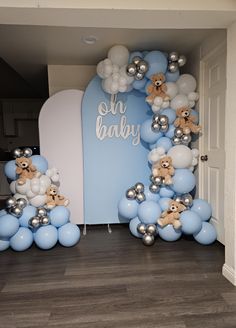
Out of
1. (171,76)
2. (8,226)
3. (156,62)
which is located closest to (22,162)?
(8,226)

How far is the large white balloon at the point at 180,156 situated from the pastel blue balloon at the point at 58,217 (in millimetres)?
1333

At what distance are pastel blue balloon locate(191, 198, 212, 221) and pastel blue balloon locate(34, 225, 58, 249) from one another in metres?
1.54

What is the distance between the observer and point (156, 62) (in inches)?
109

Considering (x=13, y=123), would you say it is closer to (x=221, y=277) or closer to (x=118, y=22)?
(x=118, y=22)

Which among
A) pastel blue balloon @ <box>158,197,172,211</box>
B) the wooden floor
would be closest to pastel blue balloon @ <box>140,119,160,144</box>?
pastel blue balloon @ <box>158,197,172,211</box>

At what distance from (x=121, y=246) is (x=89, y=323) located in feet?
4.14

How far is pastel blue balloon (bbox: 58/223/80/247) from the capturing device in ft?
8.88

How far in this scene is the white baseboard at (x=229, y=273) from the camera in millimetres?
1956

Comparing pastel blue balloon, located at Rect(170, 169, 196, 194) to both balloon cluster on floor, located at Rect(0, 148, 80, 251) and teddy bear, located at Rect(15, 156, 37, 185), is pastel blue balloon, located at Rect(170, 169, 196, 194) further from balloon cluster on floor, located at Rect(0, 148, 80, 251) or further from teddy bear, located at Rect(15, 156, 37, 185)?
teddy bear, located at Rect(15, 156, 37, 185)

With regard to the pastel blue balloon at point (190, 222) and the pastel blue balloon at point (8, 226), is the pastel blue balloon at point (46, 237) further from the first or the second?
the pastel blue balloon at point (190, 222)

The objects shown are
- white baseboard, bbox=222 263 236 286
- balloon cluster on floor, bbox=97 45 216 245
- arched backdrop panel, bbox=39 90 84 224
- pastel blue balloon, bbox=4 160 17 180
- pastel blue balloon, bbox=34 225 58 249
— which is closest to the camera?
white baseboard, bbox=222 263 236 286

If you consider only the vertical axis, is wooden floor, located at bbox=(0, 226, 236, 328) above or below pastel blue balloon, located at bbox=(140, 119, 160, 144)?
below

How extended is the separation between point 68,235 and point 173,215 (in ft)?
3.79

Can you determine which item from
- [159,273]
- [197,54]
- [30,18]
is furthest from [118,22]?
[159,273]
